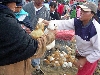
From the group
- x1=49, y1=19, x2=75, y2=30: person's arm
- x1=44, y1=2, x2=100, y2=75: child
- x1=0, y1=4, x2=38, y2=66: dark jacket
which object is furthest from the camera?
x1=49, y1=19, x2=75, y2=30: person's arm

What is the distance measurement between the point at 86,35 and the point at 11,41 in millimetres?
2022

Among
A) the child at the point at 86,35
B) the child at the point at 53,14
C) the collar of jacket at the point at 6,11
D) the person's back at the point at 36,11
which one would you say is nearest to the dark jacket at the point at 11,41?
the collar of jacket at the point at 6,11

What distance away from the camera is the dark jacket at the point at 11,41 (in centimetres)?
197

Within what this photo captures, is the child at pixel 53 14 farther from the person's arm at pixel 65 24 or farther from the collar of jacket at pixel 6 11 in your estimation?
the collar of jacket at pixel 6 11

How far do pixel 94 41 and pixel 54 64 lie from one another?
82.6 inches

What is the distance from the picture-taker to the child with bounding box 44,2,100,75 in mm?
3656

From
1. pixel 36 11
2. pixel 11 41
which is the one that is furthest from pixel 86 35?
pixel 11 41

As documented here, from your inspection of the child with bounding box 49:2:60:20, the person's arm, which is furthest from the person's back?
the child with bounding box 49:2:60:20

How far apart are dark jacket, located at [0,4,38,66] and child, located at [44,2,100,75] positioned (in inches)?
62.2

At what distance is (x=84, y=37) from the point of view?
3.80m

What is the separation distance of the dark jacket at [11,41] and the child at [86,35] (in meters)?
1.58

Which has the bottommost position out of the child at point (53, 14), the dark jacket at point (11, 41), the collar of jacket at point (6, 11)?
the child at point (53, 14)

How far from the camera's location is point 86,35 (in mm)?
3764

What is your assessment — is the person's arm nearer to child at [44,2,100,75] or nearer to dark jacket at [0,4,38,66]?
child at [44,2,100,75]
